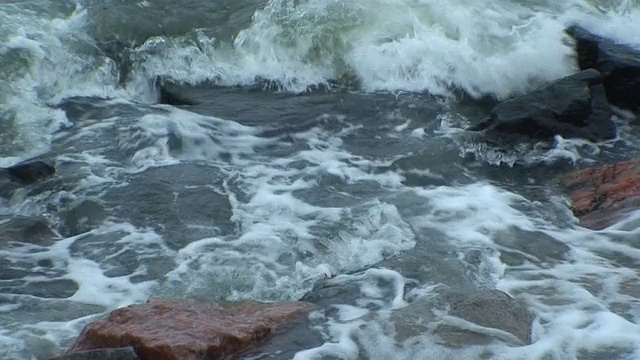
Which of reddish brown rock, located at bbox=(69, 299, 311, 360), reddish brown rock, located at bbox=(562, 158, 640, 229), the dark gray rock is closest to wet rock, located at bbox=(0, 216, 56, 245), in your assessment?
reddish brown rock, located at bbox=(69, 299, 311, 360)

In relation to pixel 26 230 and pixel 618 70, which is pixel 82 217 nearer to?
pixel 26 230

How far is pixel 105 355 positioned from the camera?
3943 millimetres

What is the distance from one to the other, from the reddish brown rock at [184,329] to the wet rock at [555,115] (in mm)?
3305

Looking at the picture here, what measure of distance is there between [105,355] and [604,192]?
12.2ft

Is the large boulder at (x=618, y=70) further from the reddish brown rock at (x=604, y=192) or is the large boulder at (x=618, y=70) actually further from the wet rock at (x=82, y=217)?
the wet rock at (x=82, y=217)

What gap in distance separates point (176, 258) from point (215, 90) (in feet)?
10.3

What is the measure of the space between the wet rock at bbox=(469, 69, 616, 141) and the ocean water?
0.48 ft

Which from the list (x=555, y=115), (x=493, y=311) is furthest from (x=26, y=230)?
(x=555, y=115)

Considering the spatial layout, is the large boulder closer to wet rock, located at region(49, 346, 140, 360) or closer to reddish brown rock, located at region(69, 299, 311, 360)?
reddish brown rock, located at region(69, 299, 311, 360)

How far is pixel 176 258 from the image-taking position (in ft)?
18.3

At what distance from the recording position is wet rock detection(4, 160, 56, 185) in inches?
257

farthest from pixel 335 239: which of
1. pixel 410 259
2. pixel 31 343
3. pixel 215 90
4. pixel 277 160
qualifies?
pixel 215 90

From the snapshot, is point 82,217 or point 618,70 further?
point 618,70

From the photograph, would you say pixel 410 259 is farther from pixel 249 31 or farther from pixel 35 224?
pixel 249 31
